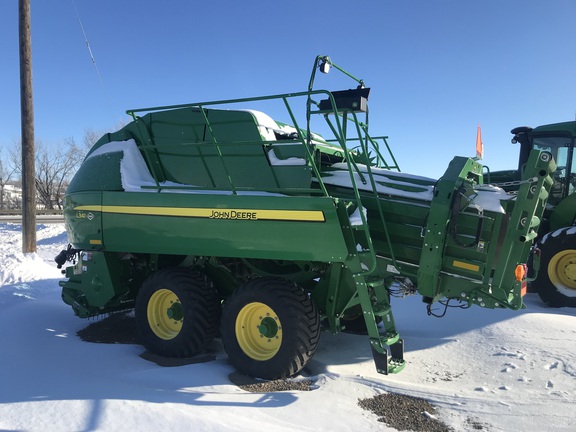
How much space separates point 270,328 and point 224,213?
3.76 feet

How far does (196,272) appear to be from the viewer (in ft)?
15.8

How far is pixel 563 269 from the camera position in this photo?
24.2ft

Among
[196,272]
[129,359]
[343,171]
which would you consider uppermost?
[343,171]

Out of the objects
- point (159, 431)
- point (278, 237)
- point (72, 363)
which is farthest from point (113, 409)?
point (278, 237)

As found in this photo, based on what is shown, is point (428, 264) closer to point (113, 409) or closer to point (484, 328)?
point (484, 328)

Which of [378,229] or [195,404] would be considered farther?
[378,229]

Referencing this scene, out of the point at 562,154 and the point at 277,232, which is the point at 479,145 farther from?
the point at 562,154

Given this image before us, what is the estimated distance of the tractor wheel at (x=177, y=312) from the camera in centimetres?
462

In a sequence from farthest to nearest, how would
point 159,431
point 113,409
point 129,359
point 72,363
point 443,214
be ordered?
point 129,359 < point 72,363 < point 443,214 < point 113,409 < point 159,431

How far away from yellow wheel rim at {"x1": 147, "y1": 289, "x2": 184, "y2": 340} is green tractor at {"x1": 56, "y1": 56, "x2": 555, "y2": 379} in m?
0.01

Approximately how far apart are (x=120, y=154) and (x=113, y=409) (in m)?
2.98

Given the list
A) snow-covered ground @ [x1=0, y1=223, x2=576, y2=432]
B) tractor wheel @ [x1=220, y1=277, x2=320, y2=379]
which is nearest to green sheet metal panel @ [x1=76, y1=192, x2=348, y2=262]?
tractor wheel @ [x1=220, y1=277, x2=320, y2=379]

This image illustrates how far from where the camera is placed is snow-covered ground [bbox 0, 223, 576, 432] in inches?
123

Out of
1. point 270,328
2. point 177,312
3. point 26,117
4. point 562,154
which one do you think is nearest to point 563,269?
point 562,154
